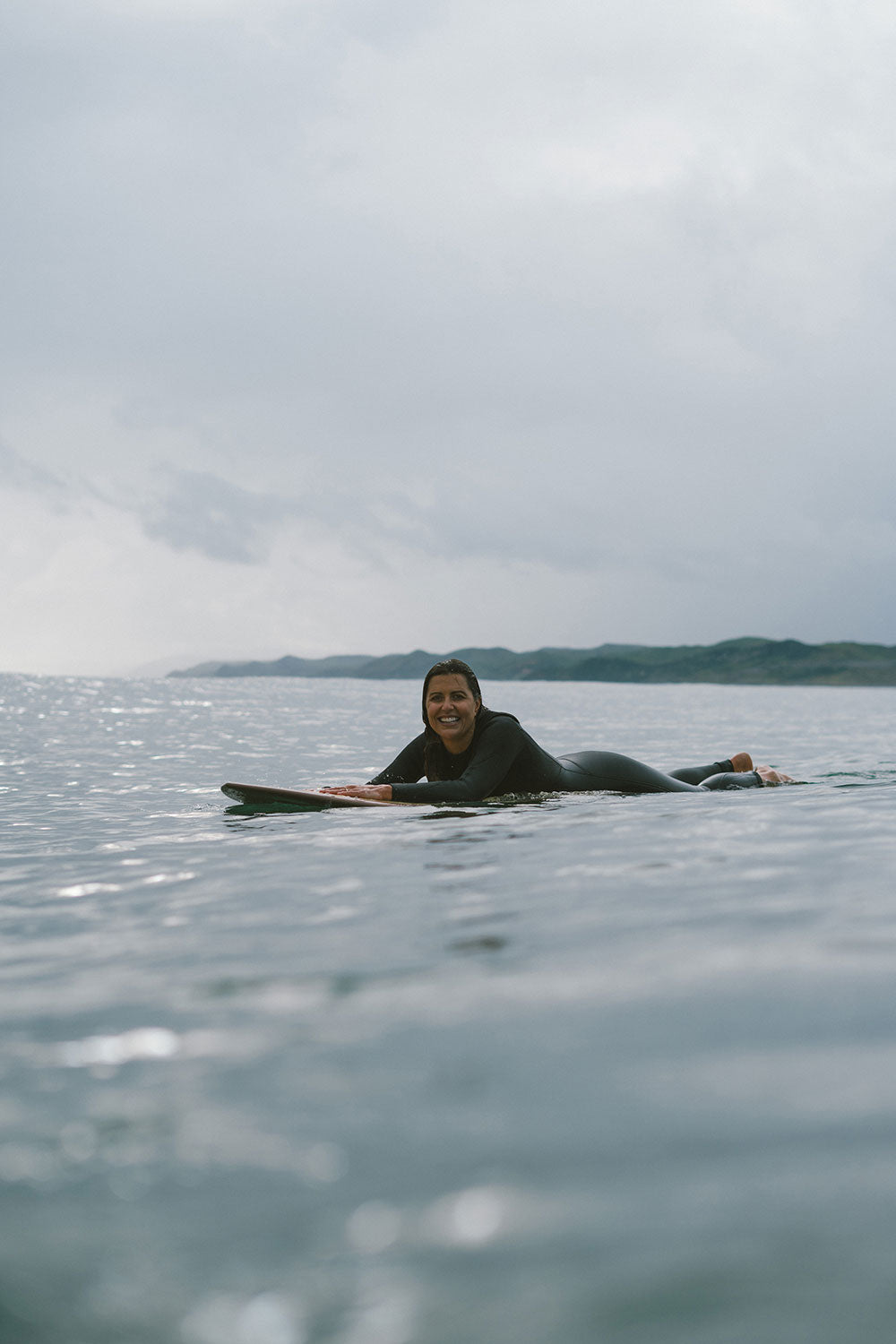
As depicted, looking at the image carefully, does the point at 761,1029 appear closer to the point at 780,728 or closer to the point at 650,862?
the point at 650,862

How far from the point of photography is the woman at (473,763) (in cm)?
1051

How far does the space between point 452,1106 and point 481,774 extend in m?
7.57

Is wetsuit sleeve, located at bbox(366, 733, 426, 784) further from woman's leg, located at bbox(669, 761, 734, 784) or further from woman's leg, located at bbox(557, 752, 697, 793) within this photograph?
woman's leg, located at bbox(669, 761, 734, 784)

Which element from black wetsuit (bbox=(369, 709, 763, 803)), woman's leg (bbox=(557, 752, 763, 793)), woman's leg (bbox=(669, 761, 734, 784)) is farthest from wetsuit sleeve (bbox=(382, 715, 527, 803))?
woman's leg (bbox=(669, 761, 734, 784))

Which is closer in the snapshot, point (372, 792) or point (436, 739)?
point (372, 792)

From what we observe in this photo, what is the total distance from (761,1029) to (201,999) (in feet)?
7.00

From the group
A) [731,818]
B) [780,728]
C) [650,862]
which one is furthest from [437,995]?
[780,728]

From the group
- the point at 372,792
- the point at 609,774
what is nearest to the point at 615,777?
the point at 609,774

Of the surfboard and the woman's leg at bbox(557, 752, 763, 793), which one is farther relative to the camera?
the woman's leg at bbox(557, 752, 763, 793)

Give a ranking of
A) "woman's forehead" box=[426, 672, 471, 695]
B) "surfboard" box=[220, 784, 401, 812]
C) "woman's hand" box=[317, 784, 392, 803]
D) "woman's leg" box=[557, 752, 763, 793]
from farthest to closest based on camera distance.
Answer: "woman's leg" box=[557, 752, 763, 793] → "woman's hand" box=[317, 784, 392, 803] → "surfboard" box=[220, 784, 401, 812] → "woman's forehead" box=[426, 672, 471, 695]

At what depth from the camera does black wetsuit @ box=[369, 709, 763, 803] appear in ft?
34.6

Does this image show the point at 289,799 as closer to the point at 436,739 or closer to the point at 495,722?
the point at 436,739

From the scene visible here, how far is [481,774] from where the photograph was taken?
34.4 feet

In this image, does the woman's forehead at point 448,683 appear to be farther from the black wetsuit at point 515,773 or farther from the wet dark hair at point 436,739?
the black wetsuit at point 515,773
